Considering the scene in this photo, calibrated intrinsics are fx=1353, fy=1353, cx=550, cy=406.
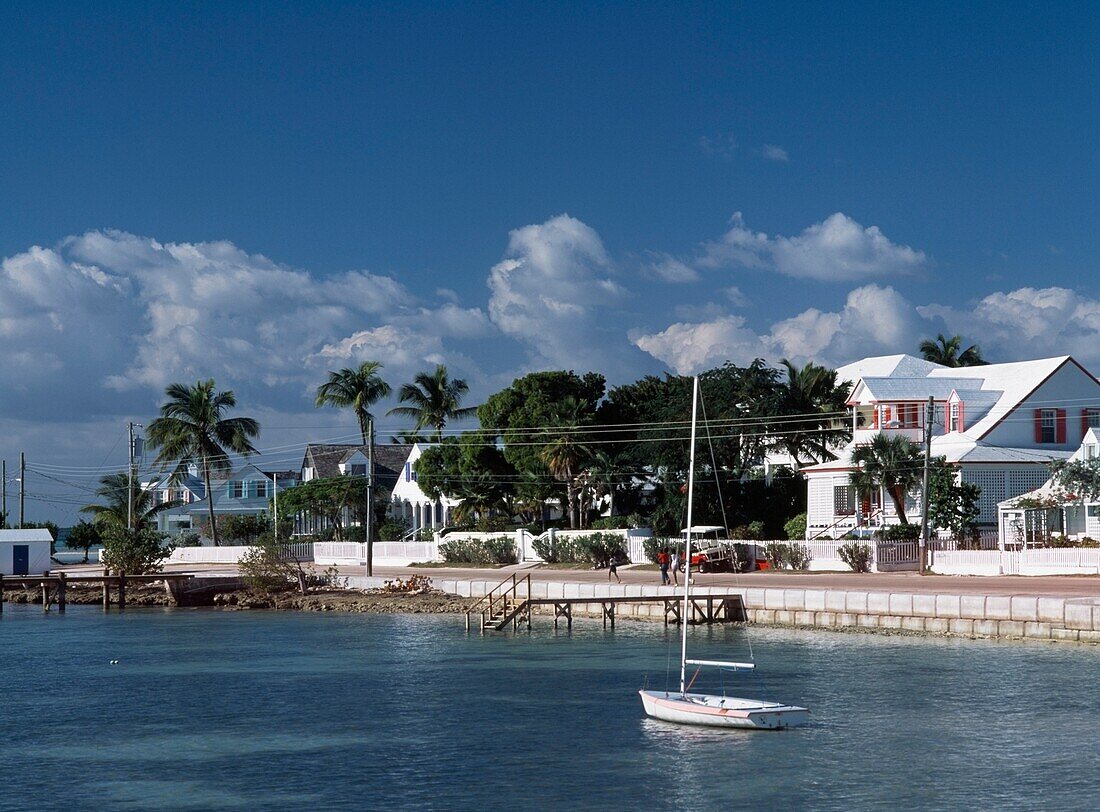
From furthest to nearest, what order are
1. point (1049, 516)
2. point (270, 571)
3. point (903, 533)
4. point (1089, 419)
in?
point (1089, 419)
point (270, 571)
point (903, 533)
point (1049, 516)

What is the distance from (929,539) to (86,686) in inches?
1477

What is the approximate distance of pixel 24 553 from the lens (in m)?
87.3

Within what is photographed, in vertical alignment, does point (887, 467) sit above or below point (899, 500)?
above

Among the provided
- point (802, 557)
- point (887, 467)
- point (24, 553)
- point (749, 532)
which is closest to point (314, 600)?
point (749, 532)

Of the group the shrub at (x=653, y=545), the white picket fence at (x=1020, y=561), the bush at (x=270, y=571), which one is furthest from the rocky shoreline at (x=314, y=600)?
the white picket fence at (x=1020, y=561)

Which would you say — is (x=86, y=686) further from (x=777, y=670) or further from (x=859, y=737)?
(x=859, y=737)

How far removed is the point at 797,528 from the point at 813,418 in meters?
10.7

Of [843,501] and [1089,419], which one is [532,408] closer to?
[843,501]

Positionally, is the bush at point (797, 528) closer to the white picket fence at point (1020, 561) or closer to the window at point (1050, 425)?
the white picket fence at point (1020, 561)

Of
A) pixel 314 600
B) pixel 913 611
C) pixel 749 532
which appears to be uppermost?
pixel 749 532

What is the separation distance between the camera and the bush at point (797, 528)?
71.4 m

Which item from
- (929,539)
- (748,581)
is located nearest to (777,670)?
(748,581)

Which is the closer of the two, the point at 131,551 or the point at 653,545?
the point at 653,545

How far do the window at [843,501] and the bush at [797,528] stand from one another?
1774 millimetres
